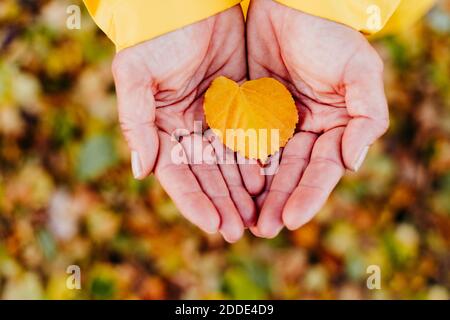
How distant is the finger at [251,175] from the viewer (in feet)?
3.44

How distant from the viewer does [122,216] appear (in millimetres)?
1505

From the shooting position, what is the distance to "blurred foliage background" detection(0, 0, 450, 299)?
4.83ft

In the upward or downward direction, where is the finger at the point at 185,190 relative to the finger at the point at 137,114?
downward

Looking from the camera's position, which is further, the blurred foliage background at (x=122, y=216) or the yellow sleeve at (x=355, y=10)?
the blurred foliage background at (x=122, y=216)

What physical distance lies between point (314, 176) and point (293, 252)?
565 millimetres

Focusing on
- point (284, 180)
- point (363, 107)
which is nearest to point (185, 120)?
point (284, 180)

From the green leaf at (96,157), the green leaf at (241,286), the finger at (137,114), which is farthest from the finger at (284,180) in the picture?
the green leaf at (96,157)

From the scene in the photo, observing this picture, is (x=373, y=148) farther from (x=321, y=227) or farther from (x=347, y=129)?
(x=347, y=129)

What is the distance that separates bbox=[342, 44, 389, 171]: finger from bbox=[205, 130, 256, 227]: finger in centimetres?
18

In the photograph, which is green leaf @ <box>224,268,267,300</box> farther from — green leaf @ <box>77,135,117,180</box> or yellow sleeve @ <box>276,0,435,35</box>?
yellow sleeve @ <box>276,0,435,35</box>

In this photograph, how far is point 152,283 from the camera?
148 centimetres

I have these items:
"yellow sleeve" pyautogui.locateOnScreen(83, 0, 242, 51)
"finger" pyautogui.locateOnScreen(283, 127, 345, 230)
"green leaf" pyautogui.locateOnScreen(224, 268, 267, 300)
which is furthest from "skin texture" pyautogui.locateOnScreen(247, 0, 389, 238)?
"green leaf" pyautogui.locateOnScreen(224, 268, 267, 300)

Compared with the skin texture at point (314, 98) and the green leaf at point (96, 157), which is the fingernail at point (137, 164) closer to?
the skin texture at point (314, 98)
